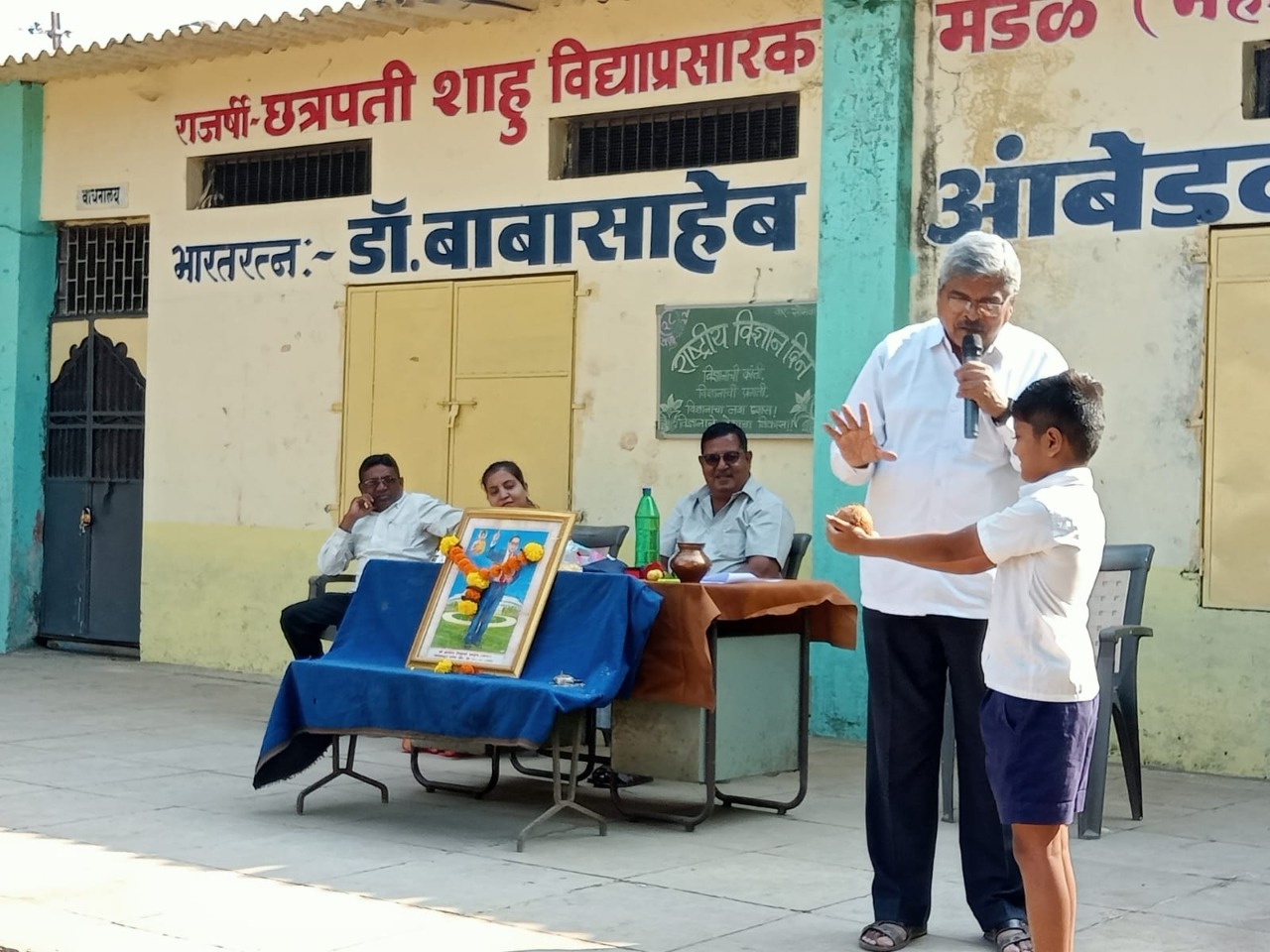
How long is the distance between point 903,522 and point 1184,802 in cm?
313

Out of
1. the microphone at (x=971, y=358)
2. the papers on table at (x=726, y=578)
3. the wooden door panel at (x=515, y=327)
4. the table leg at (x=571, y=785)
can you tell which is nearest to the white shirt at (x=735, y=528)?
the papers on table at (x=726, y=578)

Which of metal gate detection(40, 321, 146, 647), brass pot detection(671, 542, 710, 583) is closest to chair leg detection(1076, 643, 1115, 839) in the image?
brass pot detection(671, 542, 710, 583)

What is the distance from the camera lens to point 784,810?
687 centimetres

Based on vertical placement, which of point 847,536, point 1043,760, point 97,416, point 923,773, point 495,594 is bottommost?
point 923,773

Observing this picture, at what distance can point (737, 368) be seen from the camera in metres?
9.34

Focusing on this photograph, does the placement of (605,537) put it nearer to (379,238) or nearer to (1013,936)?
(379,238)

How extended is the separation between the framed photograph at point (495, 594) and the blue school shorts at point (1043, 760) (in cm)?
262

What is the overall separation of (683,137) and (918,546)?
580cm

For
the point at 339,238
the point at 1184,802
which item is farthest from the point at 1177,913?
the point at 339,238

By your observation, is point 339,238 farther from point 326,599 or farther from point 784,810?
point 784,810

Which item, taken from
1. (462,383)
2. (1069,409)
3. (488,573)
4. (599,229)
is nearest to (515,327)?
(462,383)

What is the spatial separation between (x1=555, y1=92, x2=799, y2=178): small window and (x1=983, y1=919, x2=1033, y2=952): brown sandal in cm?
532

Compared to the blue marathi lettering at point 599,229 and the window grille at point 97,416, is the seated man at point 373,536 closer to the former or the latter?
the blue marathi lettering at point 599,229

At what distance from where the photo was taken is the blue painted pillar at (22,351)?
1246cm
